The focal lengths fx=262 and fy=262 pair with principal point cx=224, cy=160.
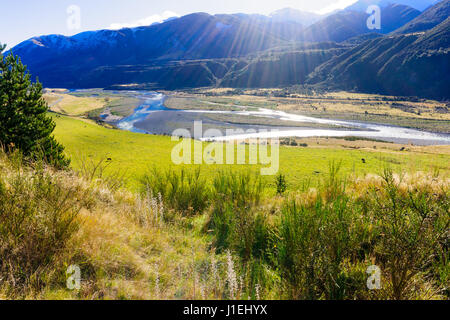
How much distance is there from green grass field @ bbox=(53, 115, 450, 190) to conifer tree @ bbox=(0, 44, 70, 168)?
4.19ft

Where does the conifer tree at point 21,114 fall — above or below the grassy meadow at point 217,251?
above

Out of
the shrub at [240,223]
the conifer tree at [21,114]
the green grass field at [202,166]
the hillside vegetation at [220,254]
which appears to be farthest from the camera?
the green grass field at [202,166]

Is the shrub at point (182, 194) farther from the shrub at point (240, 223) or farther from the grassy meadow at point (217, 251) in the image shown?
the grassy meadow at point (217, 251)

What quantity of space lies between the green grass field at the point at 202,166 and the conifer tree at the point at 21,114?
1277 millimetres

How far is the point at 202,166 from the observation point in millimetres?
12750

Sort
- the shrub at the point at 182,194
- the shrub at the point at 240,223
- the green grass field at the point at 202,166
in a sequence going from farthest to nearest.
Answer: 1. the green grass field at the point at 202,166
2. the shrub at the point at 182,194
3. the shrub at the point at 240,223

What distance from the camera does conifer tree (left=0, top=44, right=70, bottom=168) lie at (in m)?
9.76

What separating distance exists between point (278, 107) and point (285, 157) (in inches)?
2154

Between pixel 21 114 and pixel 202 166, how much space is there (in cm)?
758

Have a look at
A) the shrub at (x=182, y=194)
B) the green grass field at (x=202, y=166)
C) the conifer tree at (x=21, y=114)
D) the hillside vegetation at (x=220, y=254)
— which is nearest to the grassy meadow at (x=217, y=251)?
the hillside vegetation at (x=220, y=254)

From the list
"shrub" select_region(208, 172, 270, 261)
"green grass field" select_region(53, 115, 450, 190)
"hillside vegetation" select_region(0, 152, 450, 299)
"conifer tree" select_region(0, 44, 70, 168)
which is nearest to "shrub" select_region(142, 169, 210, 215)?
→ "shrub" select_region(208, 172, 270, 261)

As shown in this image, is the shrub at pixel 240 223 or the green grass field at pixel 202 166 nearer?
the shrub at pixel 240 223

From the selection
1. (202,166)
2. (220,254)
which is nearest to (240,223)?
(220,254)

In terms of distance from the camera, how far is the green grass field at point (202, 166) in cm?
1116
